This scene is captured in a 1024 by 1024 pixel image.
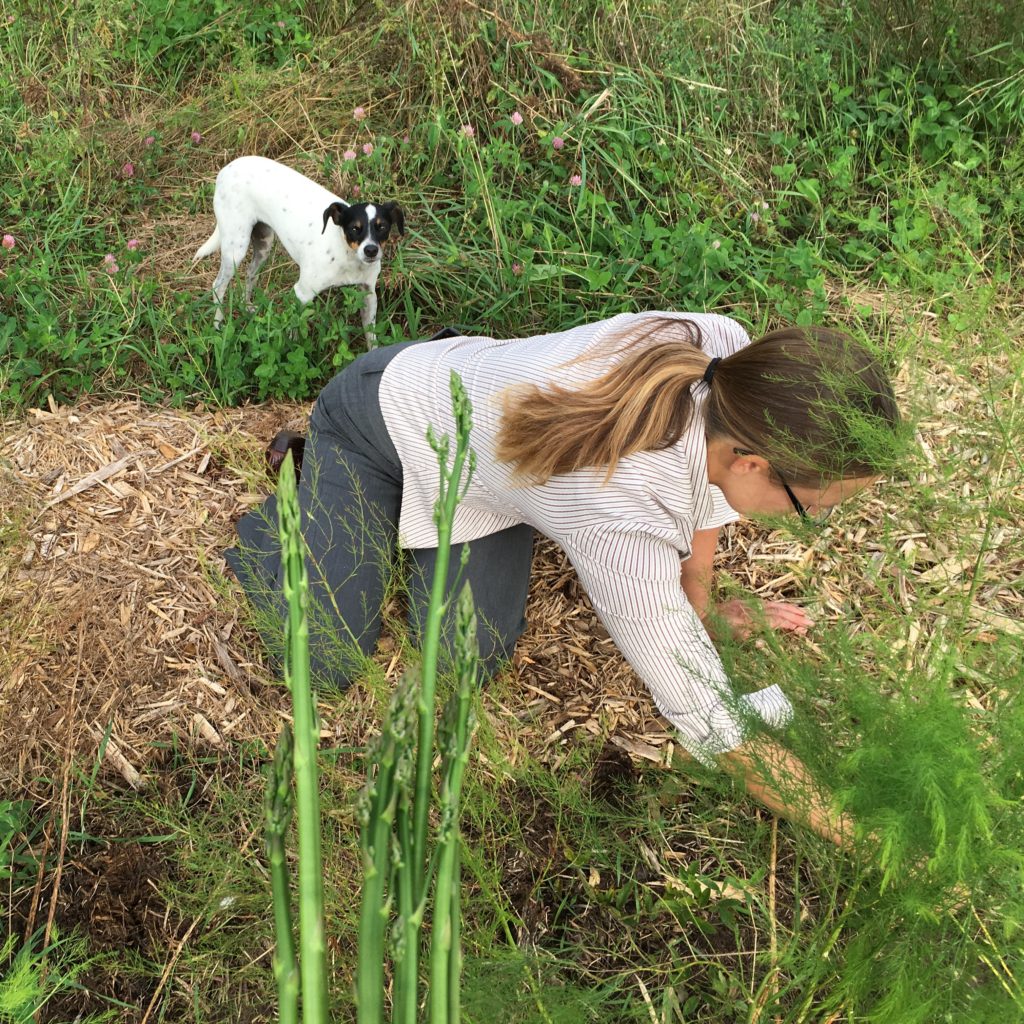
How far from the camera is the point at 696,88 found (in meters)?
3.45

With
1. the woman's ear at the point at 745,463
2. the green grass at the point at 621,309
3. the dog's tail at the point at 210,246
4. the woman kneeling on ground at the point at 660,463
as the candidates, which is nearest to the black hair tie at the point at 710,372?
the woman kneeling on ground at the point at 660,463

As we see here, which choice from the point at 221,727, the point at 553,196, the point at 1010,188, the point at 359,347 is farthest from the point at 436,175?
the point at 221,727

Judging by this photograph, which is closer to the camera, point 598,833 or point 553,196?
point 598,833

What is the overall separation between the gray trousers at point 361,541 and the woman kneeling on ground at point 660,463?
53mm

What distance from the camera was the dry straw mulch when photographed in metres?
2.21

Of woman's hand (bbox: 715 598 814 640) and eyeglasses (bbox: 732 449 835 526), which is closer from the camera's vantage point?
eyeglasses (bbox: 732 449 835 526)

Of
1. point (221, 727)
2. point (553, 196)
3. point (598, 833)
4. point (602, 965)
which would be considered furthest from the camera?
point (553, 196)

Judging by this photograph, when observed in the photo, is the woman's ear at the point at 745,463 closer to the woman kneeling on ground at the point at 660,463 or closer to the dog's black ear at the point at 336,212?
the woman kneeling on ground at the point at 660,463

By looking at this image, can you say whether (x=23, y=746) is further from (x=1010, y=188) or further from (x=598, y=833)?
(x=1010, y=188)

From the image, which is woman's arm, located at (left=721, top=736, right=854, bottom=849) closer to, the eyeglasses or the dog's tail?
the eyeglasses

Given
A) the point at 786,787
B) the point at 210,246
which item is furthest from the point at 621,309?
the point at 786,787

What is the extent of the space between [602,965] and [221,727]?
0.98 meters

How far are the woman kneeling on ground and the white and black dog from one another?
843mm

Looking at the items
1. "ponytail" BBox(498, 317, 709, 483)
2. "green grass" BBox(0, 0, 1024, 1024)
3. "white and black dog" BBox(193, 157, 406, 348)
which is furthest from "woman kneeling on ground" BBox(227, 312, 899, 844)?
"white and black dog" BBox(193, 157, 406, 348)
